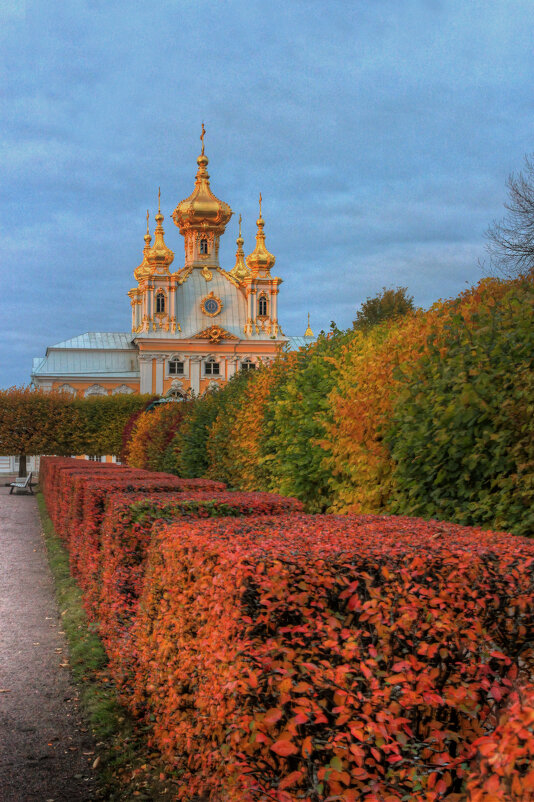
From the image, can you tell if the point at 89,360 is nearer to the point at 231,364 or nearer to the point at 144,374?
the point at 144,374

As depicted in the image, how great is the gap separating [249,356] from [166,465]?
42.6 metres

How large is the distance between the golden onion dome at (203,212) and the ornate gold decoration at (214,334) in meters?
11.4

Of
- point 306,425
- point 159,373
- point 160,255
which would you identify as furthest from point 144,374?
point 306,425

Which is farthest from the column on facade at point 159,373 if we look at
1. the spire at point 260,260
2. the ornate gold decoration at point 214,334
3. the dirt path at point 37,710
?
the dirt path at point 37,710

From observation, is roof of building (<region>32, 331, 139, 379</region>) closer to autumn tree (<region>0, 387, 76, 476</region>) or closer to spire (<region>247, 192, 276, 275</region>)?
spire (<region>247, 192, 276, 275</region>)

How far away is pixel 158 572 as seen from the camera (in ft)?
14.4

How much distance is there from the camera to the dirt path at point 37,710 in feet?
13.2

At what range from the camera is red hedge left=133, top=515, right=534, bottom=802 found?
245 cm

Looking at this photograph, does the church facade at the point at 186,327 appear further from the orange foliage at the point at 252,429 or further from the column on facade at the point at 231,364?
the orange foliage at the point at 252,429

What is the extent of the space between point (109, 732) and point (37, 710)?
0.74 m

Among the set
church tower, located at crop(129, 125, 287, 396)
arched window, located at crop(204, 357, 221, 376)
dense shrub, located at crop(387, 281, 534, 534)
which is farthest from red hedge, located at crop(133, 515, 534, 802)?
arched window, located at crop(204, 357, 221, 376)

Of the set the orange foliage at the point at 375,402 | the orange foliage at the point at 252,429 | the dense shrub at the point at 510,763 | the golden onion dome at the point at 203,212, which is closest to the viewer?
the dense shrub at the point at 510,763

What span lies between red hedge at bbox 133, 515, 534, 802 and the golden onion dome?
225ft

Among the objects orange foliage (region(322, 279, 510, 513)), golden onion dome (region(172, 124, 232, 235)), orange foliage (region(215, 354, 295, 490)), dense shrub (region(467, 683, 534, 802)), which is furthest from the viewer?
golden onion dome (region(172, 124, 232, 235))
